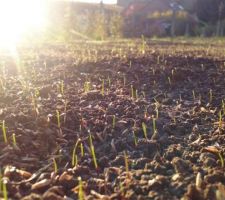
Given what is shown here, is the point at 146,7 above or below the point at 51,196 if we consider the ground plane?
above

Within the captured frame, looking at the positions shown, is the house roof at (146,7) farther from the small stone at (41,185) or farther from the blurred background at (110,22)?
the small stone at (41,185)

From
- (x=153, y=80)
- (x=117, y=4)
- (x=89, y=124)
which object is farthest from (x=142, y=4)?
(x=89, y=124)

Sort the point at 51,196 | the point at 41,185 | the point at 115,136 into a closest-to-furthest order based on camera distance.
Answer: the point at 51,196, the point at 41,185, the point at 115,136

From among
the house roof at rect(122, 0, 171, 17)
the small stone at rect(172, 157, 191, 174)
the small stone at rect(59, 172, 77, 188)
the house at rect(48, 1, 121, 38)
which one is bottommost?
the small stone at rect(59, 172, 77, 188)

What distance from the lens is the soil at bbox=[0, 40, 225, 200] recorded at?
1.76 metres

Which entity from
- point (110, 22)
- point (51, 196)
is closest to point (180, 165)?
point (51, 196)

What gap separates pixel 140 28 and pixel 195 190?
1517 centimetres

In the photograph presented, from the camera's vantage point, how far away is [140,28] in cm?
1647

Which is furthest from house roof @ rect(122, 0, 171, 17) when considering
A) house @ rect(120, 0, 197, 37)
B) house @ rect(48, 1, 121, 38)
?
house @ rect(48, 1, 121, 38)

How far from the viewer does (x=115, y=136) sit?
2.42m

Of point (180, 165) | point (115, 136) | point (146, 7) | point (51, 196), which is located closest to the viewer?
point (51, 196)

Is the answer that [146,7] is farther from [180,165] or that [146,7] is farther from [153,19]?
[180,165]

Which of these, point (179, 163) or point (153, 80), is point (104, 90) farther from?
point (179, 163)

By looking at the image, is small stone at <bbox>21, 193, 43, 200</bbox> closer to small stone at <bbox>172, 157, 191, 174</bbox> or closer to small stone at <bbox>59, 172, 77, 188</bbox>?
small stone at <bbox>59, 172, 77, 188</bbox>
